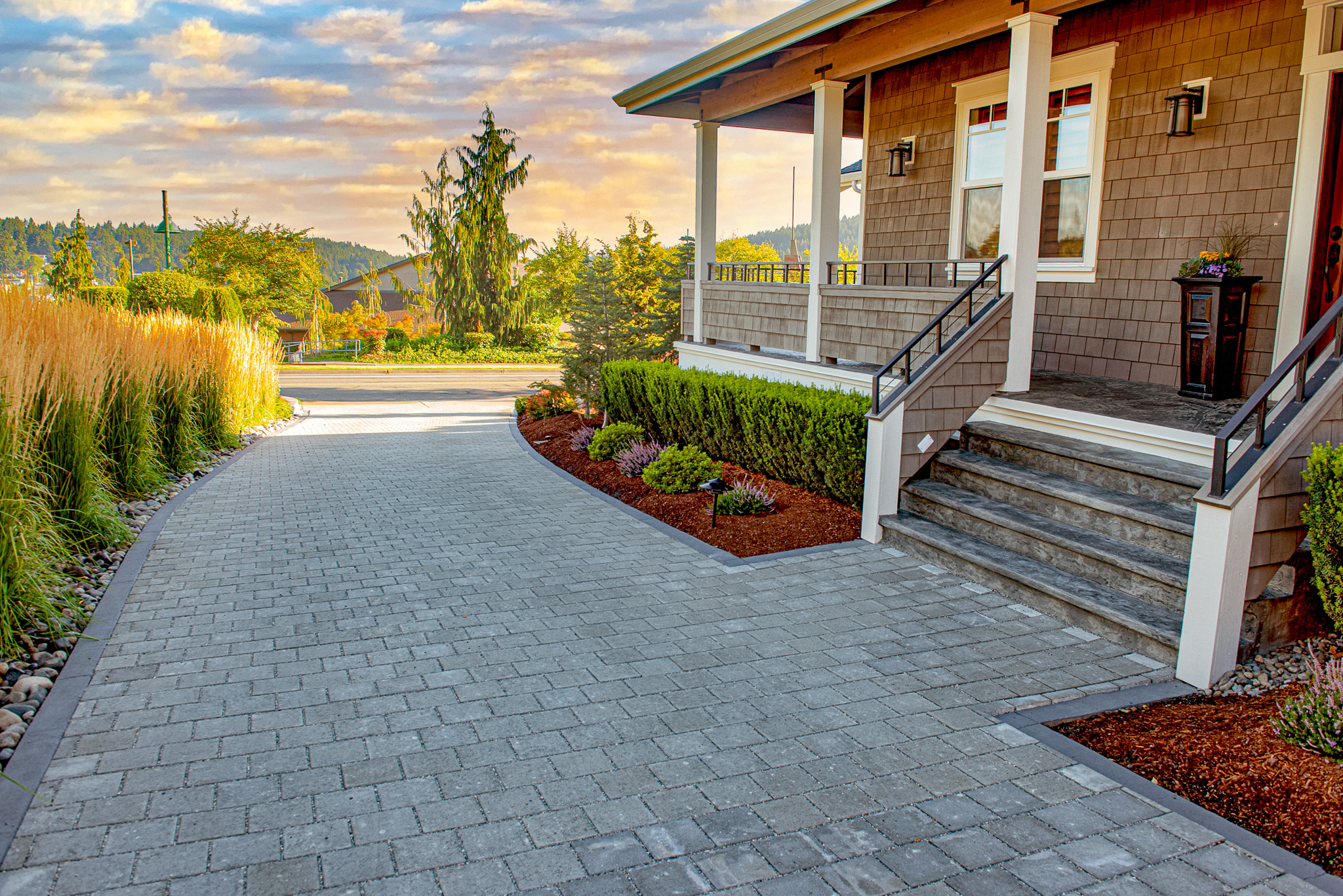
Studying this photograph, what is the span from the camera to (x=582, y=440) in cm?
1161

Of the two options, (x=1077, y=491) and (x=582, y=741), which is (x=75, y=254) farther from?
(x=1077, y=491)

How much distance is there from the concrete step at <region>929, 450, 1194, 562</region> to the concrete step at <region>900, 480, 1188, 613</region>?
5cm

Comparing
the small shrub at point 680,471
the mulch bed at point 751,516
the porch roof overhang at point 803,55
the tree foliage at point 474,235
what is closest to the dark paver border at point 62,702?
the mulch bed at point 751,516

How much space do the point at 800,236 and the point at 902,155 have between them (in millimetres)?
89503

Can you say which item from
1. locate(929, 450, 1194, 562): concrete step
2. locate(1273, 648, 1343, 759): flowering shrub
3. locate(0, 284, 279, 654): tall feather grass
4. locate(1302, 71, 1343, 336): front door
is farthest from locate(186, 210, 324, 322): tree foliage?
locate(1273, 648, 1343, 759): flowering shrub

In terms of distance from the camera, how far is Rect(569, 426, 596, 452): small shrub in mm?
11445

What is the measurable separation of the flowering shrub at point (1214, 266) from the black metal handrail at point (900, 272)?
1.58m

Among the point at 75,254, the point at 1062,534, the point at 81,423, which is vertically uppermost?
the point at 75,254

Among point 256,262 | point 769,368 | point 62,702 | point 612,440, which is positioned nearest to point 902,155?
point 769,368

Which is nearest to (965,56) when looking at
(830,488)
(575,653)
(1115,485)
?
(830,488)

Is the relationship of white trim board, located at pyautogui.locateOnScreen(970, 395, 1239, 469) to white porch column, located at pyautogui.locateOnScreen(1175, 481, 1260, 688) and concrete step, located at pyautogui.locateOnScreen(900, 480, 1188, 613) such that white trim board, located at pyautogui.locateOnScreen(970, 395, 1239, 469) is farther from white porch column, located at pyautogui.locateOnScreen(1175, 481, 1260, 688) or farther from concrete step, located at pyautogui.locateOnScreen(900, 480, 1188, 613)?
white porch column, located at pyautogui.locateOnScreen(1175, 481, 1260, 688)

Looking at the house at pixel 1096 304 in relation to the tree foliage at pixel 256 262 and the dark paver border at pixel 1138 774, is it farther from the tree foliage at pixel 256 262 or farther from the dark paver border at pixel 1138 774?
the tree foliage at pixel 256 262

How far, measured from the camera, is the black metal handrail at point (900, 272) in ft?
27.3

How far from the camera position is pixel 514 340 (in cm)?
3875
